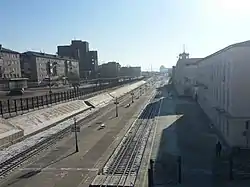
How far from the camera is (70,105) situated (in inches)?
1809

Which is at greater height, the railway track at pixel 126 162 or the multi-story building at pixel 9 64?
the multi-story building at pixel 9 64

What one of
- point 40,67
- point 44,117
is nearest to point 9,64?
point 40,67

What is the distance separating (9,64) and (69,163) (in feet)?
227

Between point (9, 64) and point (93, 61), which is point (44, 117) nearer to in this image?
point (9, 64)

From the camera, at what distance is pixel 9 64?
8375 cm

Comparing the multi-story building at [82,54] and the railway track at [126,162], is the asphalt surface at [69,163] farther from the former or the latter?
the multi-story building at [82,54]

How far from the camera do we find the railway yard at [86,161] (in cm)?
1819

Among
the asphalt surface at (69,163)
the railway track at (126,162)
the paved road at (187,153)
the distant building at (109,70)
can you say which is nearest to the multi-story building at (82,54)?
the distant building at (109,70)

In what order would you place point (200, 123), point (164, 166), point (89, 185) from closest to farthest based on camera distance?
1. point (89, 185)
2. point (164, 166)
3. point (200, 123)

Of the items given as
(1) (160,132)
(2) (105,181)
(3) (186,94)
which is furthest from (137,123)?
(3) (186,94)

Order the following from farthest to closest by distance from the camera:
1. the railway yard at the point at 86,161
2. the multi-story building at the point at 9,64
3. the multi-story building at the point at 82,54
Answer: the multi-story building at the point at 82,54, the multi-story building at the point at 9,64, the railway yard at the point at 86,161

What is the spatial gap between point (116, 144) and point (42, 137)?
7.94m

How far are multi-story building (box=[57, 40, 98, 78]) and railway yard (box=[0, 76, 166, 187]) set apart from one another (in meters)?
122

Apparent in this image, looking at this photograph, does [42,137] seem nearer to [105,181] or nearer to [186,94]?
[105,181]
